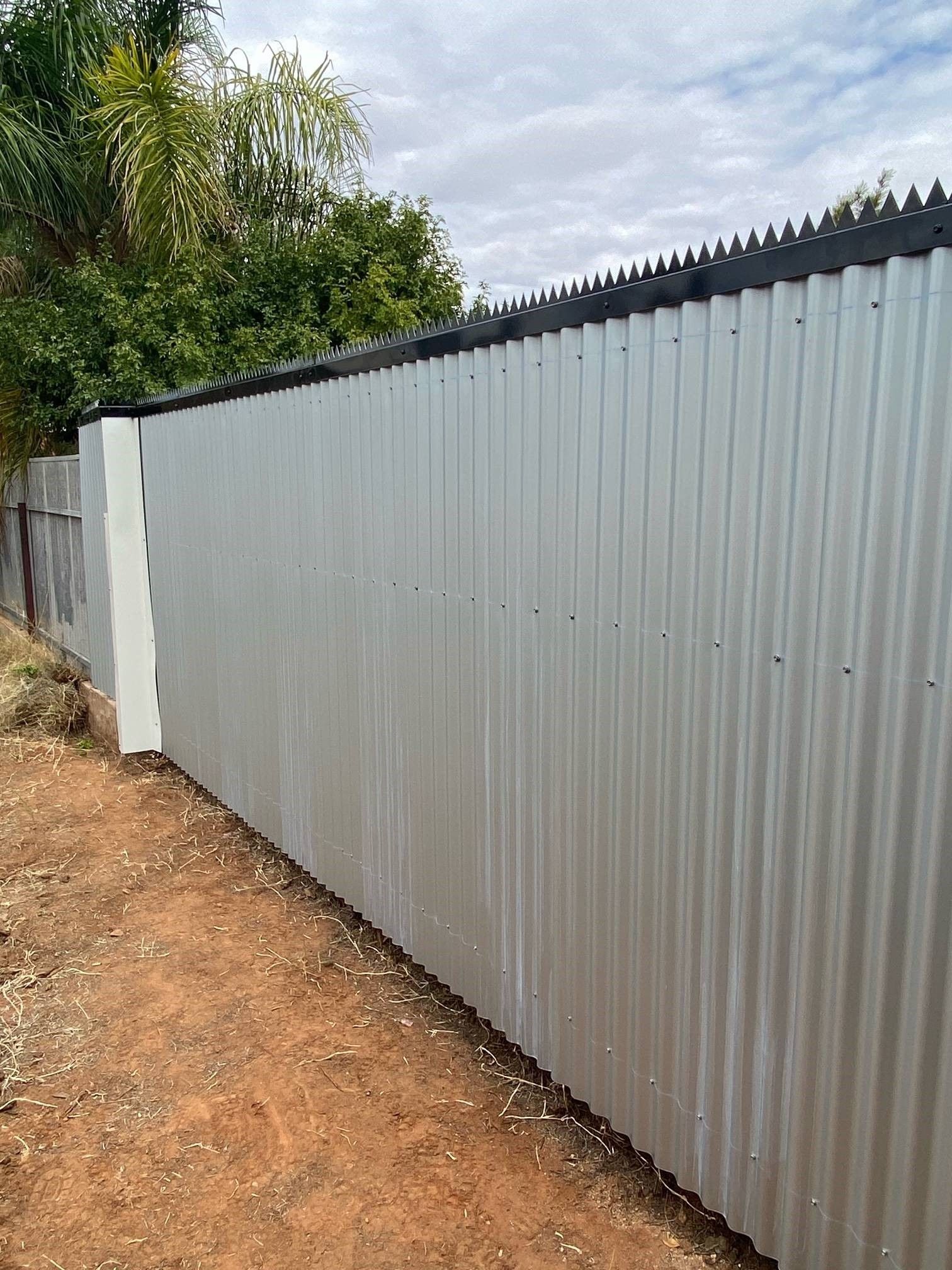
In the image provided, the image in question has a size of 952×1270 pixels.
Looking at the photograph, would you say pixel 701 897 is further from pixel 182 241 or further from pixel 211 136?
pixel 211 136

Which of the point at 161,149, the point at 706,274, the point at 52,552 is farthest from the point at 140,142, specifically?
the point at 706,274

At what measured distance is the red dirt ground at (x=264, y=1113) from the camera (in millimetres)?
2387

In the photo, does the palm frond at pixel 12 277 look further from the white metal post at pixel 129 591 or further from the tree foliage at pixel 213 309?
the white metal post at pixel 129 591

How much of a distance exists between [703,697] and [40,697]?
22.5 ft

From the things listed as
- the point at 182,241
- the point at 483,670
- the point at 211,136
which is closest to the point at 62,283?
the point at 182,241

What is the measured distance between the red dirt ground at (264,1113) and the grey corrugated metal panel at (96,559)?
251cm

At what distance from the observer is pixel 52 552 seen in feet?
28.3

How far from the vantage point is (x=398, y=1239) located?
2387 mm

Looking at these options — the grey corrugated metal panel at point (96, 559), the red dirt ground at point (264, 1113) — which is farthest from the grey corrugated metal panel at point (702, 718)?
the grey corrugated metal panel at point (96, 559)

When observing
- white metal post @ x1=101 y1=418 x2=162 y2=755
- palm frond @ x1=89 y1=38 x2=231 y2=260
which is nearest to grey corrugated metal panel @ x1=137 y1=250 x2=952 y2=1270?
white metal post @ x1=101 y1=418 x2=162 y2=755

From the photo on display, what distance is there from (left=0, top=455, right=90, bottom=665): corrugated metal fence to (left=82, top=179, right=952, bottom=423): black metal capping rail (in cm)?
512

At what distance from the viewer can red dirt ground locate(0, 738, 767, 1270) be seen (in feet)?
7.83

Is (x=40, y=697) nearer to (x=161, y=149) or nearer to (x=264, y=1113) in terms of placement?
(x=161, y=149)

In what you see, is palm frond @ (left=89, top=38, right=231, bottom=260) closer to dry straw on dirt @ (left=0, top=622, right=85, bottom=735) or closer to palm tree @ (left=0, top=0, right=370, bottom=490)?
A: palm tree @ (left=0, top=0, right=370, bottom=490)
